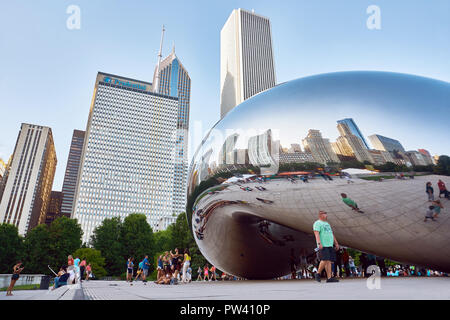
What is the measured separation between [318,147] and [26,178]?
563 feet

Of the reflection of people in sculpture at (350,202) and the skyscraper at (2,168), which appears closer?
the reflection of people in sculpture at (350,202)

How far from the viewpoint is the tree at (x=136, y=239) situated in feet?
161

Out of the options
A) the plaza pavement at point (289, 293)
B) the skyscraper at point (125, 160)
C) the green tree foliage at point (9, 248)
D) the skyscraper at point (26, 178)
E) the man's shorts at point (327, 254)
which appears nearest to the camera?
the plaza pavement at point (289, 293)

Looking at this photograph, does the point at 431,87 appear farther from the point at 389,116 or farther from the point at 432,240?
the point at 432,240

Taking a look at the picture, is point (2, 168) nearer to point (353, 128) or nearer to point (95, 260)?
point (95, 260)

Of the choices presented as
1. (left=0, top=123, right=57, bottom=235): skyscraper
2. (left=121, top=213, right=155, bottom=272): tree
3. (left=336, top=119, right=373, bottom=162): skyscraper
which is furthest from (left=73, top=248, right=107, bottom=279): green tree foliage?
(left=0, top=123, right=57, bottom=235): skyscraper

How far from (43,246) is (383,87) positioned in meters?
53.3

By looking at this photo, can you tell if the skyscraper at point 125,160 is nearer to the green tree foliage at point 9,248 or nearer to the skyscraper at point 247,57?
the skyscraper at point 247,57

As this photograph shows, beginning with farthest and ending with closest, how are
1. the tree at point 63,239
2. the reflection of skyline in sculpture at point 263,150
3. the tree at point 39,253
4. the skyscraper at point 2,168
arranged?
the skyscraper at point 2,168, the tree at point 63,239, the tree at point 39,253, the reflection of skyline in sculpture at point 263,150

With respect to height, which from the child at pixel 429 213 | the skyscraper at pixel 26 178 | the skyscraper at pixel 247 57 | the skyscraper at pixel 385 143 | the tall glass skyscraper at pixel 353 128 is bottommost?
the child at pixel 429 213

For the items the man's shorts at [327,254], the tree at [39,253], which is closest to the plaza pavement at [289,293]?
the man's shorts at [327,254]

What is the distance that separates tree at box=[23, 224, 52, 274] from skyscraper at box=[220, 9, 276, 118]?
112 m

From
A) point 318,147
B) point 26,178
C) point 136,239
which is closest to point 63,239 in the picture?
point 136,239

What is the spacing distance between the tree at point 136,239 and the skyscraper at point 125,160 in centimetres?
7946
